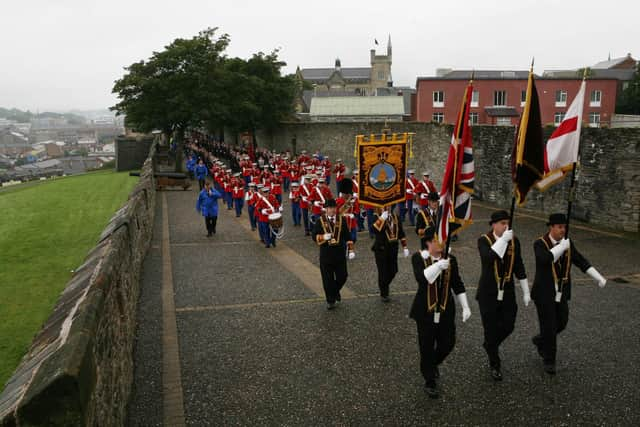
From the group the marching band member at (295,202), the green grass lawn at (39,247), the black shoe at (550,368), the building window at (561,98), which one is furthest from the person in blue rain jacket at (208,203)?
the building window at (561,98)

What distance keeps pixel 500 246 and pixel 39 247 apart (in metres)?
14.8

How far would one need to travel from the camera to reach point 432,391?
539 cm

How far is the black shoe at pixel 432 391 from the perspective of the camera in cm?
536

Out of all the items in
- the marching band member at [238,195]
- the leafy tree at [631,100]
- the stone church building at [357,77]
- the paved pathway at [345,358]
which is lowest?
the paved pathway at [345,358]

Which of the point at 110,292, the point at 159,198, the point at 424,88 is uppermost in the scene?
the point at 424,88

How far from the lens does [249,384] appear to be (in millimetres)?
5711

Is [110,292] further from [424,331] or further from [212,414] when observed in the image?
[424,331]

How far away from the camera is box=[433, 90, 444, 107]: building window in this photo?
1860 inches

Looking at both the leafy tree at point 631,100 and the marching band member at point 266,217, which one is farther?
the leafy tree at point 631,100

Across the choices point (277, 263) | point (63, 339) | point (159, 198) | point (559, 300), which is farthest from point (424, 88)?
point (63, 339)

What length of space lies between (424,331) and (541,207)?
1196 cm

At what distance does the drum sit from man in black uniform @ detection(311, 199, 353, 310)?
4.39 metres

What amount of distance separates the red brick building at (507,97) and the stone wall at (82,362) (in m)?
43.3

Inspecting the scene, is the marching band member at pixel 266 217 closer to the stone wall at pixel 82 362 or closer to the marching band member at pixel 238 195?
the marching band member at pixel 238 195
